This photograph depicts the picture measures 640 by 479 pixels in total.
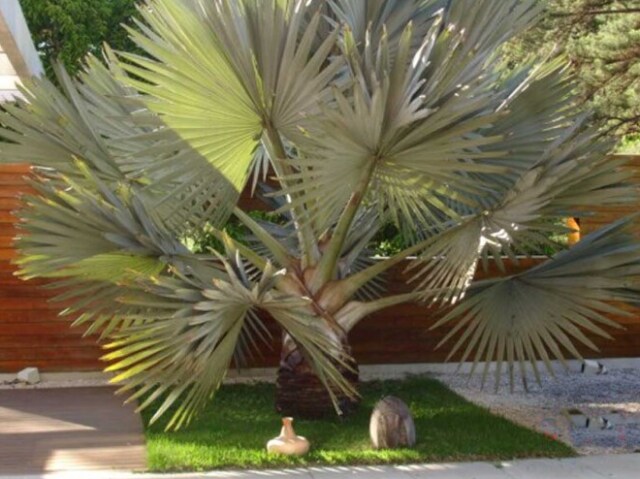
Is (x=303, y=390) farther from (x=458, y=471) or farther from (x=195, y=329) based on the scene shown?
(x=195, y=329)

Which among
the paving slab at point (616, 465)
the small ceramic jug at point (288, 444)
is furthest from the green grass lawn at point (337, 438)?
the paving slab at point (616, 465)

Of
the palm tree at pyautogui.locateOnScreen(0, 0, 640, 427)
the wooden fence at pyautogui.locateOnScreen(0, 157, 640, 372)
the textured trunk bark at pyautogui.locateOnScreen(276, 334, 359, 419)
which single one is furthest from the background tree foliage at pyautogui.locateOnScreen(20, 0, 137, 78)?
the textured trunk bark at pyautogui.locateOnScreen(276, 334, 359, 419)

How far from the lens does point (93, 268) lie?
6449 mm

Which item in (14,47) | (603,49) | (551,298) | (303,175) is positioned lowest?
(551,298)

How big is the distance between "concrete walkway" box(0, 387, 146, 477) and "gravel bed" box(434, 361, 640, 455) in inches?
96.3

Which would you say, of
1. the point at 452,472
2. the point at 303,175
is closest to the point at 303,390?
the point at 452,472

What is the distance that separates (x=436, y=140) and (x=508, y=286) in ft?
5.32

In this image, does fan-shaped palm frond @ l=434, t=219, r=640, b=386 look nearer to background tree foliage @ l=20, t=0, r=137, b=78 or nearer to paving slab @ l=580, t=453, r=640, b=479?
paving slab @ l=580, t=453, r=640, b=479

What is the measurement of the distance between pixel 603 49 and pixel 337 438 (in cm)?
1124

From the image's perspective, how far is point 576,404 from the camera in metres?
8.43

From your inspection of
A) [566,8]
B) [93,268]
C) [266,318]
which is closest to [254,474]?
[93,268]

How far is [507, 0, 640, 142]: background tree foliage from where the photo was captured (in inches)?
633

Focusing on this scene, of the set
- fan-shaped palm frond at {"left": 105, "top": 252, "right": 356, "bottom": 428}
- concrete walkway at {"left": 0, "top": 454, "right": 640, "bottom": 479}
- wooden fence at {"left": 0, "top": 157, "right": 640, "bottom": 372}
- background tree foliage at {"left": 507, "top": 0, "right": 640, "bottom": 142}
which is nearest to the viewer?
fan-shaped palm frond at {"left": 105, "top": 252, "right": 356, "bottom": 428}

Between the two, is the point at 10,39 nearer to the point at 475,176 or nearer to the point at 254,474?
the point at 475,176
